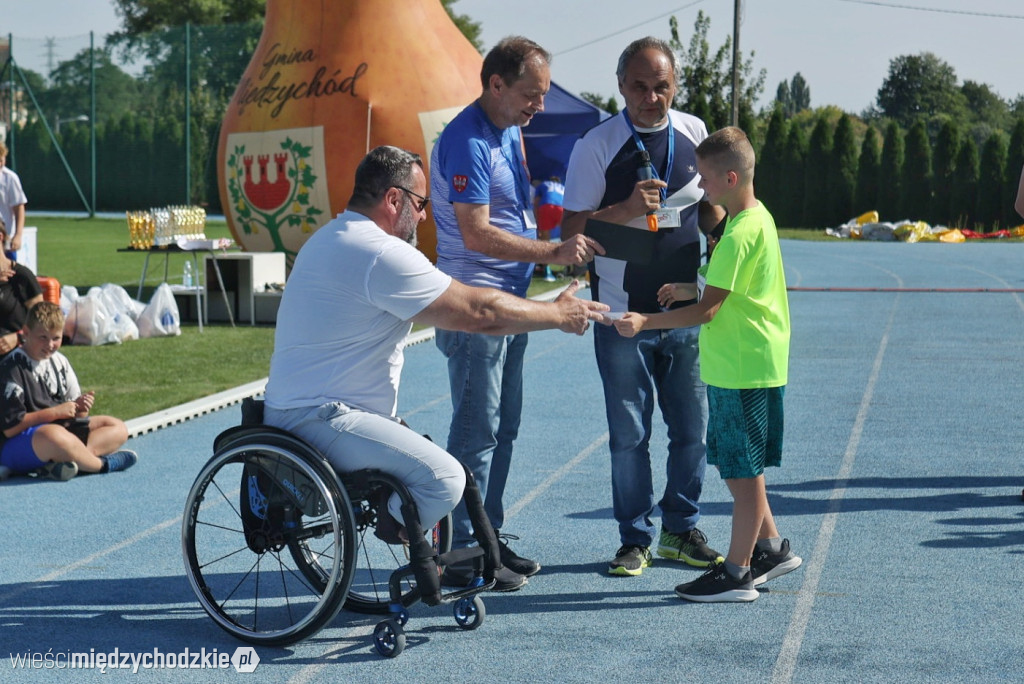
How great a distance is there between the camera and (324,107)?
14617 mm

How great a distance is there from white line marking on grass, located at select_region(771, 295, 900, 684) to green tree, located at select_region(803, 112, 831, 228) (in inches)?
1432

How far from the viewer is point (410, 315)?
406cm

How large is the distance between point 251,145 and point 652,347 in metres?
11.0

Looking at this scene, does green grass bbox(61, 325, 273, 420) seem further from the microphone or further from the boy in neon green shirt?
the boy in neon green shirt

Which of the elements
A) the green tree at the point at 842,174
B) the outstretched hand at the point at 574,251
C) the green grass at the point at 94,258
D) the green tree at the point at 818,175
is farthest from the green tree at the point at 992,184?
the outstretched hand at the point at 574,251

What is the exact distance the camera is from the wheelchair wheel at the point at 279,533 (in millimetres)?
3904

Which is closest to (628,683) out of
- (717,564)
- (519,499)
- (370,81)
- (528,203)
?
(717,564)

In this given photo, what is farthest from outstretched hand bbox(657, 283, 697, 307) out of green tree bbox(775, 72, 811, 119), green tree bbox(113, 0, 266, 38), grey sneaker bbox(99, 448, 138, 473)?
green tree bbox(775, 72, 811, 119)

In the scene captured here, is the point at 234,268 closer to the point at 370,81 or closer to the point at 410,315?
the point at 370,81

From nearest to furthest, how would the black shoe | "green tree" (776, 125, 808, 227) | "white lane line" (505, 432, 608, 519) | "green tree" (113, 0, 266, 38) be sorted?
the black shoe
"white lane line" (505, 432, 608, 519)
"green tree" (776, 125, 808, 227)
"green tree" (113, 0, 266, 38)

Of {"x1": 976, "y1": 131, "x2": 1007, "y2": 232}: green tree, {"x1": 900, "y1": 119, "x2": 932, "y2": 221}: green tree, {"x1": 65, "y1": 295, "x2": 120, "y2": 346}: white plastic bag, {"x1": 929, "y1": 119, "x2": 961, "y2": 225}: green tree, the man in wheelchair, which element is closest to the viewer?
the man in wheelchair

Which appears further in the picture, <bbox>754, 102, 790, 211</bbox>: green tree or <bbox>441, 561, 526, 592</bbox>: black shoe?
<bbox>754, 102, 790, 211</bbox>: green tree

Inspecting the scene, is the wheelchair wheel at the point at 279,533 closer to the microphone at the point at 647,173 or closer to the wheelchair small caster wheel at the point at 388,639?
the wheelchair small caster wheel at the point at 388,639

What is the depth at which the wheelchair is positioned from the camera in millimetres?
3924
